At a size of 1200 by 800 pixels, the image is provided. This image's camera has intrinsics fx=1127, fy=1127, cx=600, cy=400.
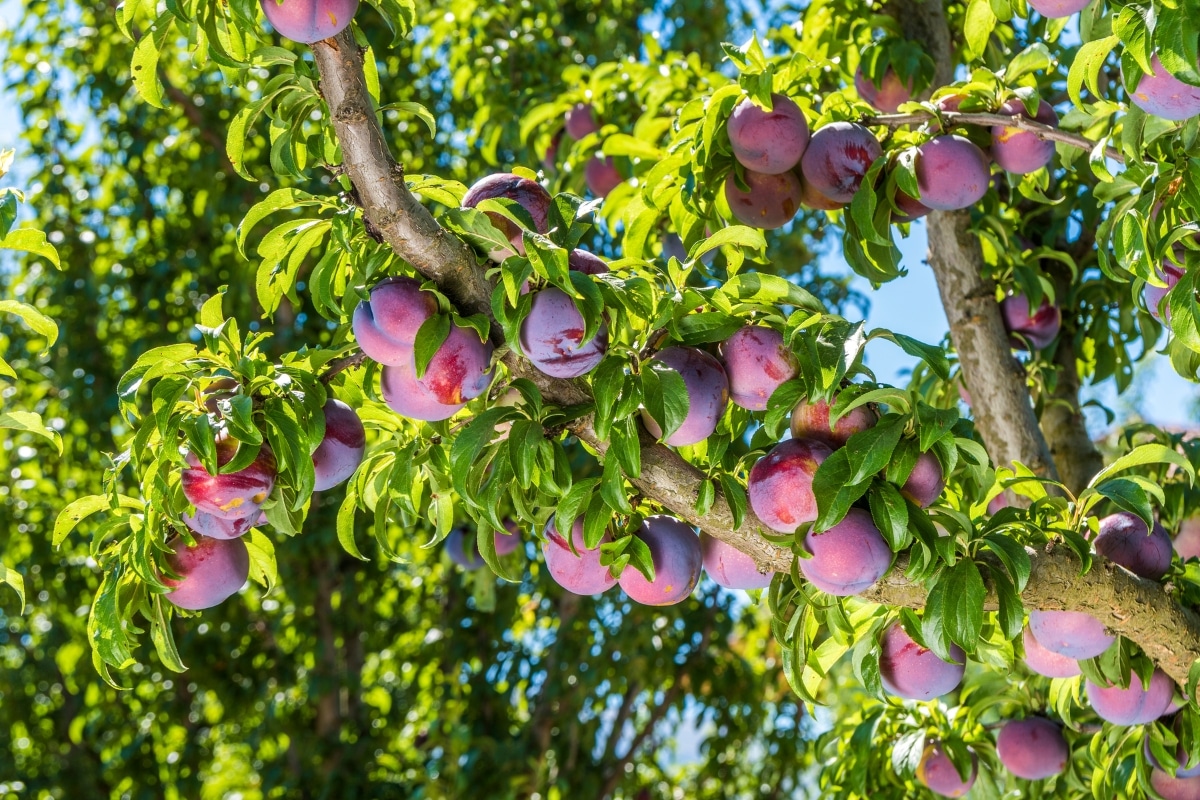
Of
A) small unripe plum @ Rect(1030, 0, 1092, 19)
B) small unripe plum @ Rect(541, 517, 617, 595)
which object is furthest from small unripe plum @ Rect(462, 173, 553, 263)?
small unripe plum @ Rect(1030, 0, 1092, 19)

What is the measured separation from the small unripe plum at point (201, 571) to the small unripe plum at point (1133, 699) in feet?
2.80

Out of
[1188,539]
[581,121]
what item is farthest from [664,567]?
[581,121]

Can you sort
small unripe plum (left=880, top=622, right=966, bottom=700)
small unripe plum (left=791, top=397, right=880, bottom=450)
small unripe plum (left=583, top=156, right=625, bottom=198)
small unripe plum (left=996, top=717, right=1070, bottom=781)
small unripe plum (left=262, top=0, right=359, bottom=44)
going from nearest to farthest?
1. small unripe plum (left=262, top=0, right=359, bottom=44)
2. small unripe plum (left=791, top=397, right=880, bottom=450)
3. small unripe plum (left=880, top=622, right=966, bottom=700)
4. small unripe plum (left=996, top=717, right=1070, bottom=781)
5. small unripe plum (left=583, top=156, right=625, bottom=198)

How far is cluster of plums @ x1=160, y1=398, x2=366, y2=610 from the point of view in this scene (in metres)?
0.92

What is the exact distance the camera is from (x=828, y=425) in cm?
97

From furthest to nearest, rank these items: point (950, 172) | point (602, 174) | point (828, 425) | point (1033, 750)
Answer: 1. point (602, 174)
2. point (1033, 750)
3. point (950, 172)
4. point (828, 425)

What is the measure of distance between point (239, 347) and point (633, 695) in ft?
5.84

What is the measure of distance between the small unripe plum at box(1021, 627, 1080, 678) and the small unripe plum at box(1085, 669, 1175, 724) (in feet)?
0.08

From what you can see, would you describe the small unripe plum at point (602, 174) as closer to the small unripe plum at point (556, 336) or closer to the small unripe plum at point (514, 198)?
the small unripe plum at point (514, 198)

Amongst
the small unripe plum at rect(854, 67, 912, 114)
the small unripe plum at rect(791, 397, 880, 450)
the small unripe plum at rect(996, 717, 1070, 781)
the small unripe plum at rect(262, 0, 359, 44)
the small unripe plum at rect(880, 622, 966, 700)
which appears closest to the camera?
the small unripe plum at rect(262, 0, 359, 44)

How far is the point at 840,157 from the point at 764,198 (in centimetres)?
10

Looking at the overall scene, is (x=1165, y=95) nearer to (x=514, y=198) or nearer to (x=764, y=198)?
(x=764, y=198)

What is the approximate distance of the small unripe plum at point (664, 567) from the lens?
1.01 m

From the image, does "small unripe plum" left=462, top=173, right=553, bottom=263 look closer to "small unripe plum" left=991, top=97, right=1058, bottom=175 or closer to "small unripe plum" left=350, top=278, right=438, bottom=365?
"small unripe plum" left=350, top=278, right=438, bottom=365
